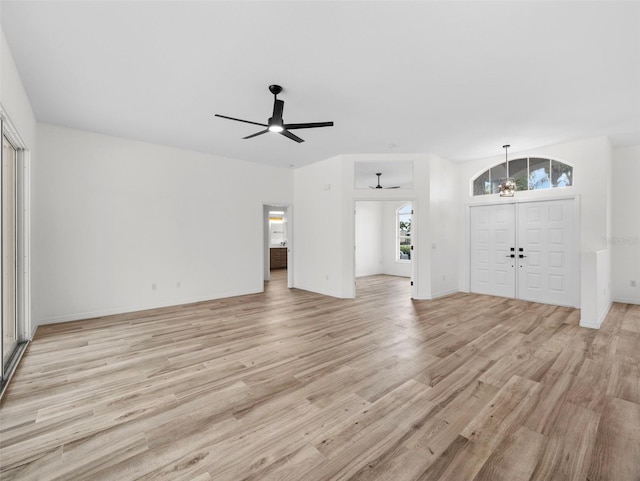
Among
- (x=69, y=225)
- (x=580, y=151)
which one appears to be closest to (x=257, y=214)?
(x=69, y=225)

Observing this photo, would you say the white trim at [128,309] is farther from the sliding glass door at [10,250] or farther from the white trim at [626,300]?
the white trim at [626,300]

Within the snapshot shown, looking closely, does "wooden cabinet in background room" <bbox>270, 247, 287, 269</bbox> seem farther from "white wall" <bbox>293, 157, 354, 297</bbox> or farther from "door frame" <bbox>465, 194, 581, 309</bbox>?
"door frame" <bbox>465, 194, 581, 309</bbox>

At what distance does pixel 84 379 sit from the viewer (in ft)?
8.95

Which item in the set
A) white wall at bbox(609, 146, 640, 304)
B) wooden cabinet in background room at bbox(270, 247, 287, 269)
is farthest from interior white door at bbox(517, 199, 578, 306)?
wooden cabinet in background room at bbox(270, 247, 287, 269)

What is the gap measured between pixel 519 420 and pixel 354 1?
3235 mm

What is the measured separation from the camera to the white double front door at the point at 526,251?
17.7 ft

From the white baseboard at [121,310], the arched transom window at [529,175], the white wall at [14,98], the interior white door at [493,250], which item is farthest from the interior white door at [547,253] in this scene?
the white wall at [14,98]

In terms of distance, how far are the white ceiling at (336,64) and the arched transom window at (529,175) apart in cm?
89

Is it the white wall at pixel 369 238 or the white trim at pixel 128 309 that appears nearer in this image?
the white trim at pixel 128 309

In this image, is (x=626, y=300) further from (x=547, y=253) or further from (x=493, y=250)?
(x=493, y=250)

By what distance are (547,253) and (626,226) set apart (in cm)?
147

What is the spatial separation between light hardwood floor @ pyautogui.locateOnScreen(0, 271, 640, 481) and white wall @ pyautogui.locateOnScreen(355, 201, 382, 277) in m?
5.28

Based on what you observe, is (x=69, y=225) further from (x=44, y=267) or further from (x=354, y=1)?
(x=354, y=1)

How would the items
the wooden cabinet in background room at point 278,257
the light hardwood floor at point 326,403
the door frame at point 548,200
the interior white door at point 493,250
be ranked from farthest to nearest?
the wooden cabinet in background room at point 278,257 → the interior white door at point 493,250 → the door frame at point 548,200 → the light hardwood floor at point 326,403
